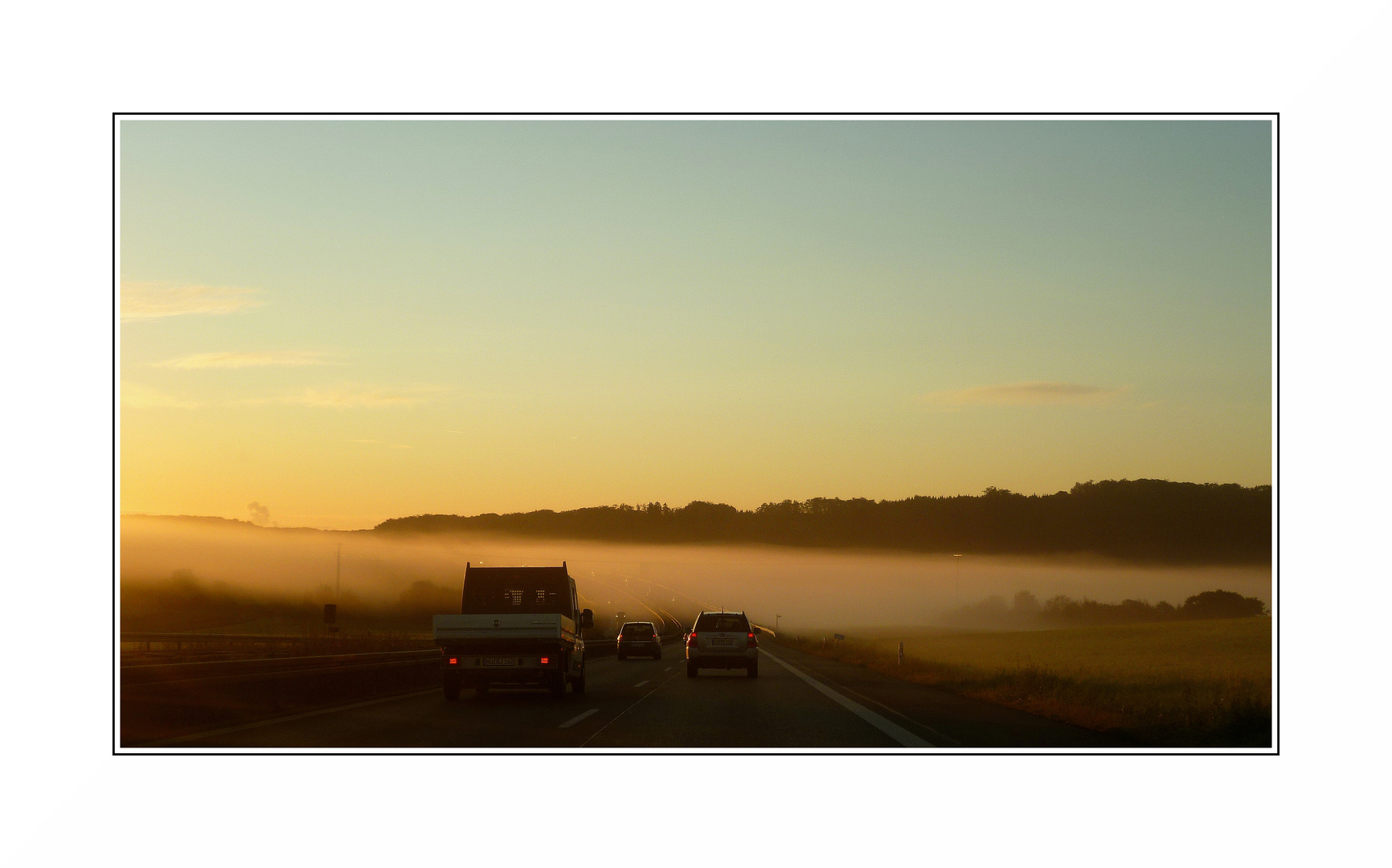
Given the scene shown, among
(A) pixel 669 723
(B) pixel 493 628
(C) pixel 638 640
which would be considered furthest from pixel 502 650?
(C) pixel 638 640

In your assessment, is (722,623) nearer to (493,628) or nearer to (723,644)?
(723,644)

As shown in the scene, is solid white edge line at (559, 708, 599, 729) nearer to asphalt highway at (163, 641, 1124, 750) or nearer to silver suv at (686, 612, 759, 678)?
asphalt highway at (163, 641, 1124, 750)

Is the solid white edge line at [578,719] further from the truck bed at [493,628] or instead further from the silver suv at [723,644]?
the silver suv at [723,644]

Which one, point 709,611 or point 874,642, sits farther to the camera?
point 874,642

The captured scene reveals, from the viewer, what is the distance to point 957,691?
87.7 ft

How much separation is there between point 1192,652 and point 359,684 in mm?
43723

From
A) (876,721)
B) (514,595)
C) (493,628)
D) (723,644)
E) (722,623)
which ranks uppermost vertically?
(514,595)

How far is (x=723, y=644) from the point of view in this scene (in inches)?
1350

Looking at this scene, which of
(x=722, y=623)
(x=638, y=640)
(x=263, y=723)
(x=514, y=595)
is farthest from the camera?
(x=638, y=640)

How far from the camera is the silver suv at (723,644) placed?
34.0 meters

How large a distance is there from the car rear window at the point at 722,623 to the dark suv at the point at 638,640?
18.5 meters

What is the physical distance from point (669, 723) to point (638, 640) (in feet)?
118
